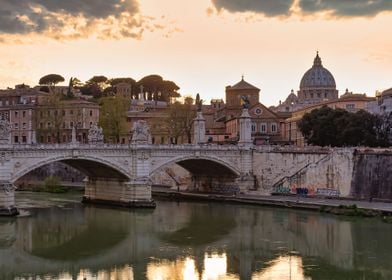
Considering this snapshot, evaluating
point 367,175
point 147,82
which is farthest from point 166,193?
point 147,82

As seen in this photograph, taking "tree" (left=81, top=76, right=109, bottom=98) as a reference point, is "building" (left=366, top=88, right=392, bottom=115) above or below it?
below

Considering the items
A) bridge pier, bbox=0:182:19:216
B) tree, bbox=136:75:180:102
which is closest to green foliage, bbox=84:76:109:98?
tree, bbox=136:75:180:102

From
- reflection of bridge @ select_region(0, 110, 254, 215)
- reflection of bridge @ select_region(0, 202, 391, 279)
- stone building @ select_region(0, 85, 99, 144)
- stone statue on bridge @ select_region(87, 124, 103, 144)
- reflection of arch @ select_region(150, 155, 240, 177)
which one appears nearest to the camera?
reflection of bridge @ select_region(0, 202, 391, 279)

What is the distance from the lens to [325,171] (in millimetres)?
34562

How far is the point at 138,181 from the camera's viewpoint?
32406 mm

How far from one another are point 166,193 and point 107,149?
7200mm

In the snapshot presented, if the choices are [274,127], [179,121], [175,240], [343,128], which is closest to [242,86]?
[274,127]

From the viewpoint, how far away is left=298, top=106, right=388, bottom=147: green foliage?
40.4 metres

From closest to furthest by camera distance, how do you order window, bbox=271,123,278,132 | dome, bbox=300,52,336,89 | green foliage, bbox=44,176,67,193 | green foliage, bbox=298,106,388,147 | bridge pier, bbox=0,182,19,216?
1. bridge pier, bbox=0,182,19,216
2. green foliage, bbox=298,106,388,147
3. green foliage, bbox=44,176,67,193
4. window, bbox=271,123,278,132
5. dome, bbox=300,52,336,89

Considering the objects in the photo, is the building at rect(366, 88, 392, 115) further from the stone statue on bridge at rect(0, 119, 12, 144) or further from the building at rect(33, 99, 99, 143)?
the stone statue on bridge at rect(0, 119, 12, 144)

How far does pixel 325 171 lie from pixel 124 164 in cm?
968

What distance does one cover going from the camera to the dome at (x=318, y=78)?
8531cm

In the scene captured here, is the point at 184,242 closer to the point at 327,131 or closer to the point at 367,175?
the point at 367,175

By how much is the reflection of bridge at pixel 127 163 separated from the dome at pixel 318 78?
48.2m
